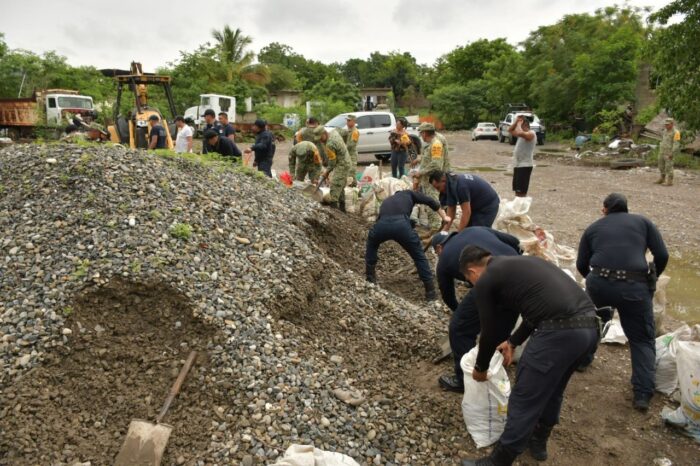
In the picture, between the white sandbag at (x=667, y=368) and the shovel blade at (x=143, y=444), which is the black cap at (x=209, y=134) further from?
the white sandbag at (x=667, y=368)

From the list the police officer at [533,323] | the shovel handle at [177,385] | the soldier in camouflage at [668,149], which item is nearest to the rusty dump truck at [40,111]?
the soldier in camouflage at [668,149]

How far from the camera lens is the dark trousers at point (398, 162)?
1006 centimetres

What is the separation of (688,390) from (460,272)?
62.0 inches

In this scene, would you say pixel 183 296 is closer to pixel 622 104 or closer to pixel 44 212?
pixel 44 212

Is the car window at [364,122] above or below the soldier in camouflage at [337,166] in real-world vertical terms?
above

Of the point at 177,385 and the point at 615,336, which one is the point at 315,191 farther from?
the point at 177,385

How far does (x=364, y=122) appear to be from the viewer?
1451 centimetres

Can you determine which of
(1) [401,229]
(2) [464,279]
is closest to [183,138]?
(1) [401,229]

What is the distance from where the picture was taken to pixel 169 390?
10.9 ft

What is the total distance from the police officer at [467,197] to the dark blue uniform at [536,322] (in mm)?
2492

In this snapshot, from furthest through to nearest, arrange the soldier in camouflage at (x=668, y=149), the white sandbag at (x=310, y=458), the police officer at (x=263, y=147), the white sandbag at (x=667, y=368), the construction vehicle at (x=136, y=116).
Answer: the soldier in camouflage at (x=668, y=149)
the construction vehicle at (x=136, y=116)
the police officer at (x=263, y=147)
the white sandbag at (x=667, y=368)
the white sandbag at (x=310, y=458)

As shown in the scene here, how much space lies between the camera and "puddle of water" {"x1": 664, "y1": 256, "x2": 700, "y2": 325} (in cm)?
535

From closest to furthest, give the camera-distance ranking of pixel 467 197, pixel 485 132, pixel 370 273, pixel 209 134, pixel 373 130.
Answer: pixel 467 197, pixel 370 273, pixel 209 134, pixel 373 130, pixel 485 132

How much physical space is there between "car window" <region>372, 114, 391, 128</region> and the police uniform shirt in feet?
30.7
